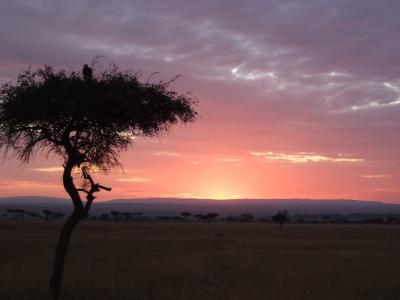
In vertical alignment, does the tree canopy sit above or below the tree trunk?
above

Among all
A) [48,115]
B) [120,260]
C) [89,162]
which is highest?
[48,115]

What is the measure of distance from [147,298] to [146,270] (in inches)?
313

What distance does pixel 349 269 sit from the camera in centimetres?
2539

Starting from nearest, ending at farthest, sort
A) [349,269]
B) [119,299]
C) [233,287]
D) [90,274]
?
[119,299] < [233,287] < [90,274] < [349,269]

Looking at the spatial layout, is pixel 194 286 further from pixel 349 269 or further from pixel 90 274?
pixel 349 269

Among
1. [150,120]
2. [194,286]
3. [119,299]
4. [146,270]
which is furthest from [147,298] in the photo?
[146,270]

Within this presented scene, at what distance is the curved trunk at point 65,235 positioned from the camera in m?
15.3

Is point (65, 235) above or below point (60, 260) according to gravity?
above

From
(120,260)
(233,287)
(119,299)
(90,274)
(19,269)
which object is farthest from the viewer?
(120,260)

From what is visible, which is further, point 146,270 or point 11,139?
point 146,270

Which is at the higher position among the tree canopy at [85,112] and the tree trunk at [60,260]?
the tree canopy at [85,112]

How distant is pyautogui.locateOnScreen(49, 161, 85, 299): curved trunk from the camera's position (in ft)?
50.3

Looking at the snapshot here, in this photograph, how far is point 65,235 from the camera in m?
15.5

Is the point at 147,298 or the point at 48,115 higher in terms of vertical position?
the point at 48,115
